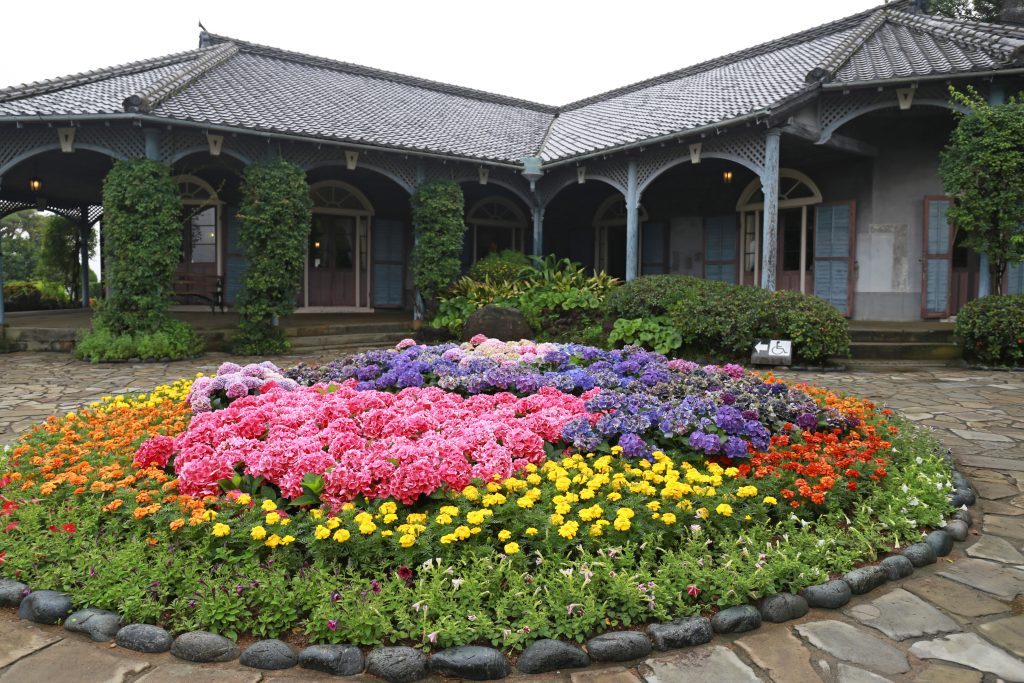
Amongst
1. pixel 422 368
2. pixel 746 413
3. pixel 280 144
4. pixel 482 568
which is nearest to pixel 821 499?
pixel 746 413

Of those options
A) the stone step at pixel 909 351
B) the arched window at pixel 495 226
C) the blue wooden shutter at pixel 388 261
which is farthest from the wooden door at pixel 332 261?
the stone step at pixel 909 351

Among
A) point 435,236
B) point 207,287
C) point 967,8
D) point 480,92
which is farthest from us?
point 967,8

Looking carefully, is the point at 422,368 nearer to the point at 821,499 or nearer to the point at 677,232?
the point at 821,499

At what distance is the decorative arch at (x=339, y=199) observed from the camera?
45.7 ft

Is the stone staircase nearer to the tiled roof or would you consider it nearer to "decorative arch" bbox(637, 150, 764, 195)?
"decorative arch" bbox(637, 150, 764, 195)

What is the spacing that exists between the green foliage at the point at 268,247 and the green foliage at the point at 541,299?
2722 millimetres

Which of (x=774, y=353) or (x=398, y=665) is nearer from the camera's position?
(x=398, y=665)

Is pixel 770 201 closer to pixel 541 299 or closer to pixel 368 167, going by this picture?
pixel 541 299

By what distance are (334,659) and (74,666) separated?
0.82 m

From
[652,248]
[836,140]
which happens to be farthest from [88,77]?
[836,140]

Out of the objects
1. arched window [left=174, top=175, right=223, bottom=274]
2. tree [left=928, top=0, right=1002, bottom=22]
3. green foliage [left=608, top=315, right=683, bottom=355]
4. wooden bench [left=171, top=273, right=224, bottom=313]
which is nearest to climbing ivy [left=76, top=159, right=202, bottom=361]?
wooden bench [left=171, top=273, right=224, bottom=313]

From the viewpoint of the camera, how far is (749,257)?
13.0m

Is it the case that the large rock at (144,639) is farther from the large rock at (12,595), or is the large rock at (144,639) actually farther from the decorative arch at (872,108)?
the decorative arch at (872,108)

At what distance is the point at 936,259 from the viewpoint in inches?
420
